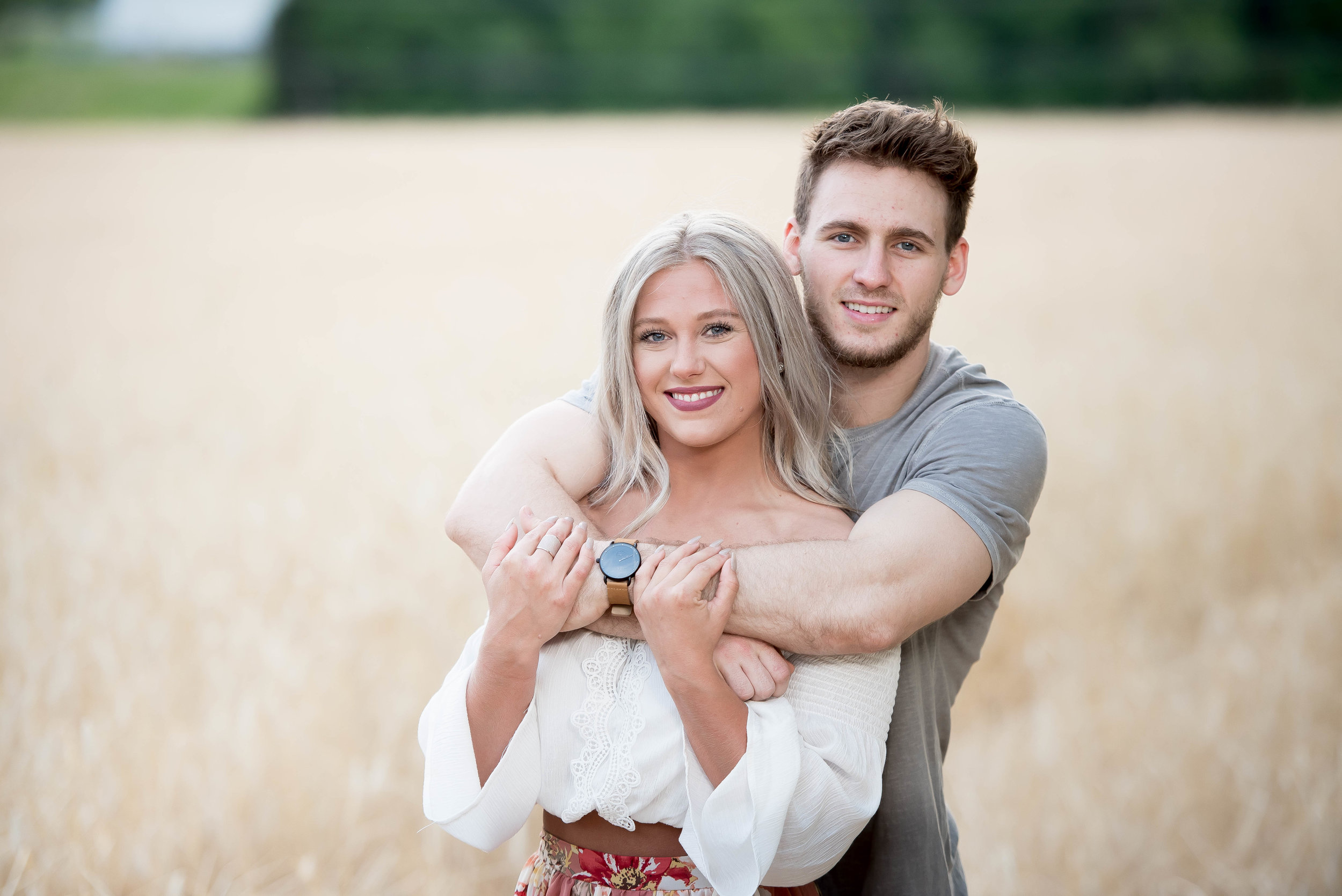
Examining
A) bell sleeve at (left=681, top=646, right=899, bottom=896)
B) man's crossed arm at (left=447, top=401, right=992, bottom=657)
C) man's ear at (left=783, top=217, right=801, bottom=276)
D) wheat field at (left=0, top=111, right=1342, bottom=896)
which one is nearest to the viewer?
bell sleeve at (left=681, top=646, right=899, bottom=896)

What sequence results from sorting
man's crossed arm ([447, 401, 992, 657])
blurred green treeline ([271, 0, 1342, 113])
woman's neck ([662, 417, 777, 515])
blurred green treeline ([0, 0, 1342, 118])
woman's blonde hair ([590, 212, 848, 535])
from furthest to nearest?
blurred green treeline ([271, 0, 1342, 113]) → blurred green treeline ([0, 0, 1342, 118]) → woman's neck ([662, 417, 777, 515]) → woman's blonde hair ([590, 212, 848, 535]) → man's crossed arm ([447, 401, 992, 657])

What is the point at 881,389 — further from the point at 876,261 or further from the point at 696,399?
the point at 696,399

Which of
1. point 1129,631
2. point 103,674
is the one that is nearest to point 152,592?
point 103,674

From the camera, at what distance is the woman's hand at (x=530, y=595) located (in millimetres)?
2014

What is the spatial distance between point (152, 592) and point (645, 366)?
358cm

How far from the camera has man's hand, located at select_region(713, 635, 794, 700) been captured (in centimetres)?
205

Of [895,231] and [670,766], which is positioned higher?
[895,231]

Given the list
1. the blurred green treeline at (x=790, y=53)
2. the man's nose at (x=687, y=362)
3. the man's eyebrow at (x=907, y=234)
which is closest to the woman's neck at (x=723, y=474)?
the man's nose at (x=687, y=362)

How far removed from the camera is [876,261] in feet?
8.17

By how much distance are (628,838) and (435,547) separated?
3.40m

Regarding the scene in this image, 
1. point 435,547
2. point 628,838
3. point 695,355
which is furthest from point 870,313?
point 435,547

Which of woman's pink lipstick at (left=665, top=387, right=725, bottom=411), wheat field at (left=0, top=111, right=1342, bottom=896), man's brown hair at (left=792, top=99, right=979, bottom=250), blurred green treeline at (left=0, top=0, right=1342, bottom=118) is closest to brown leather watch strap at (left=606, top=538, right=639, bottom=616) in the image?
woman's pink lipstick at (left=665, top=387, right=725, bottom=411)

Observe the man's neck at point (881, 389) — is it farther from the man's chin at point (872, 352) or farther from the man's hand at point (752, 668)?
the man's hand at point (752, 668)

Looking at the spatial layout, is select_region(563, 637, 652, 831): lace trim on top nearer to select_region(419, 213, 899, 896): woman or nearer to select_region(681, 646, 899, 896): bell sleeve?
select_region(419, 213, 899, 896): woman
